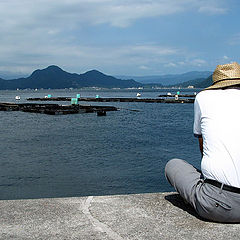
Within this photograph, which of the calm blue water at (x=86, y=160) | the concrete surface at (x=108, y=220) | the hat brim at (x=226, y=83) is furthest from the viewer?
the calm blue water at (x=86, y=160)

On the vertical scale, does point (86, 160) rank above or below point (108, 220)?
below

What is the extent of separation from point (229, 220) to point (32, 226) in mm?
1753

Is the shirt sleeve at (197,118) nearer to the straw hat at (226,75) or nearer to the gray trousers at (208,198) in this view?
the straw hat at (226,75)

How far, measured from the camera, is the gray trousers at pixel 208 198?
112 inches

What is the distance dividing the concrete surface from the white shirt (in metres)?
0.48

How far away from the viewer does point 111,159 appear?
14789 mm

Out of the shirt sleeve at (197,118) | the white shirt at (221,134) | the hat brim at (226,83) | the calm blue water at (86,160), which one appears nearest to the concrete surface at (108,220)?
the white shirt at (221,134)

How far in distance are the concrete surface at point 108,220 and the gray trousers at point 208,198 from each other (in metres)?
0.10

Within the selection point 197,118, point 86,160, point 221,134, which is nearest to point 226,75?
point 197,118

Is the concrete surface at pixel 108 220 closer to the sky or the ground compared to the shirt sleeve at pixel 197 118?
closer to the ground

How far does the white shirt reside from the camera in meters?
2.83

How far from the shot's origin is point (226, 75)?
10.3ft

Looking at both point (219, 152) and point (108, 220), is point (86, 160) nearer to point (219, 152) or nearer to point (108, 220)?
point (108, 220)

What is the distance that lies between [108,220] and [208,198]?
930 mm
